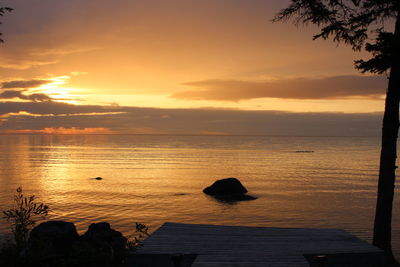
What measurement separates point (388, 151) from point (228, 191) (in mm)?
29643

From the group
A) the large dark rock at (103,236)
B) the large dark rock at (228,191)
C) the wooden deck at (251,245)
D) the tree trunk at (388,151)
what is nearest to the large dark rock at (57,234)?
the large dark rock at (103,236)

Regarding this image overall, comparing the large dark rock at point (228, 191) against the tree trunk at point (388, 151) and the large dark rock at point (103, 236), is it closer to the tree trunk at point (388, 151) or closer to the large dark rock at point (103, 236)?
the large dark rock at point (103, 236)

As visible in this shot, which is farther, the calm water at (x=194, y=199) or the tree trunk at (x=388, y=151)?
the calm water at (x=194, y=199)

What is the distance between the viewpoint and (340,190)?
161 feet

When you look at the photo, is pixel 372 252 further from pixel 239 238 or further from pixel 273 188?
pixel 273 188

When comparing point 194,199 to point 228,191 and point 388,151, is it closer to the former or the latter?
point 228,191

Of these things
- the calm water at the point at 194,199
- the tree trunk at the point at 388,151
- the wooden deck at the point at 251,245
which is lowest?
the calm water at the point at 194,199

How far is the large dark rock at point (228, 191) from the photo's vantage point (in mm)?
41781

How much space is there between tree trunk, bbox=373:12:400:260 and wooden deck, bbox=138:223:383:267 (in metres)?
1.66

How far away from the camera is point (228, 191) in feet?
141

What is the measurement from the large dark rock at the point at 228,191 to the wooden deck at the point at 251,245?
27.0m

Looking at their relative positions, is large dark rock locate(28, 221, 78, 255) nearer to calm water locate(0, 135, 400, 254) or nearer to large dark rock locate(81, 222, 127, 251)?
large dark rock locate(81, 222, 127, 251)

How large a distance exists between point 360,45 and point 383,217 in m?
6.79

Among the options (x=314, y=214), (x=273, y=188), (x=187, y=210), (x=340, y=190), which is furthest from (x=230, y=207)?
(x=340, y=190)
